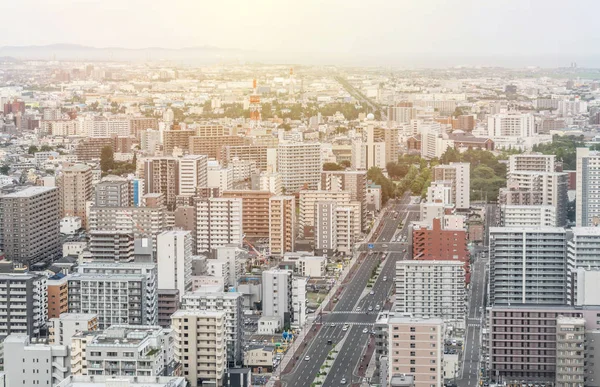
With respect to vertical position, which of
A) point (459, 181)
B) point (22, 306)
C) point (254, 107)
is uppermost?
point (254, 107)

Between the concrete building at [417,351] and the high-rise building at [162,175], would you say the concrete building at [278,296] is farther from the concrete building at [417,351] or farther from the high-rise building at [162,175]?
the high-rise building at [162,175]

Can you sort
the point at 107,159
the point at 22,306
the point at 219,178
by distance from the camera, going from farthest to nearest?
the point at 107,159, the point at 219,178, the point at 22,306

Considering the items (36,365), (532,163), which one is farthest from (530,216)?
(36,365)

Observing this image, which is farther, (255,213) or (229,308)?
(255,213)

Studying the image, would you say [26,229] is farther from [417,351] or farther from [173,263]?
[417,351]

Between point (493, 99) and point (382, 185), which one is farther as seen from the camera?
point (493, 99)

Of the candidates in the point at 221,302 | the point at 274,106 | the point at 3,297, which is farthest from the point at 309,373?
the point at 274,106

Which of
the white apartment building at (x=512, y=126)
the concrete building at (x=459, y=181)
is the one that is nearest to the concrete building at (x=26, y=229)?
the concrete building at (x=459, y=181)

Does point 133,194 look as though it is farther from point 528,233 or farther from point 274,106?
point 274,106
